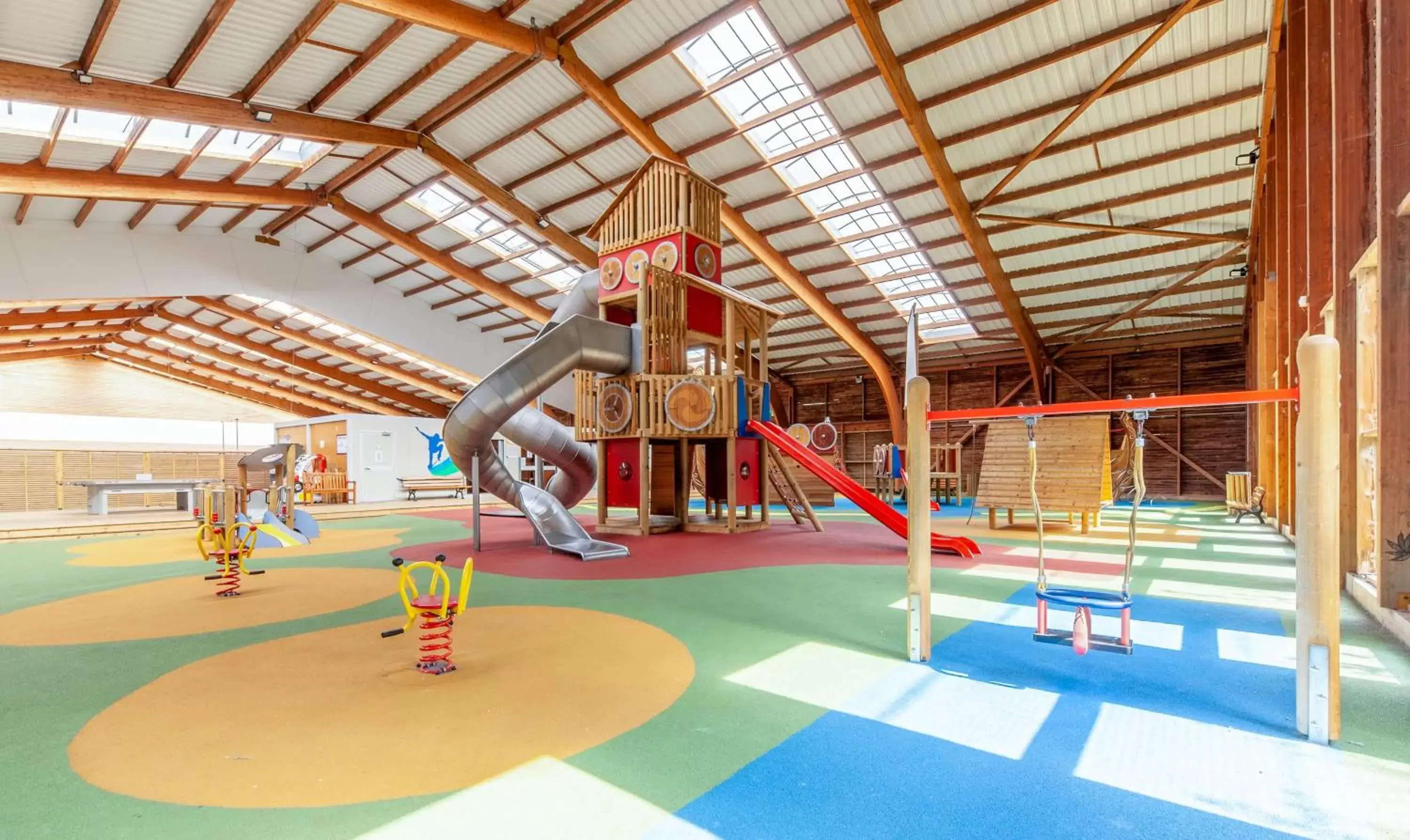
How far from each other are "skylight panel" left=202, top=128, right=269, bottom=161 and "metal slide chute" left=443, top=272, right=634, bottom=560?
8.37m

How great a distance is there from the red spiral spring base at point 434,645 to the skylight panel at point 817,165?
43.1 ft

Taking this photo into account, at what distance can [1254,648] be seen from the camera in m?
4.09

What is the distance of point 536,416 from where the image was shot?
439 inches

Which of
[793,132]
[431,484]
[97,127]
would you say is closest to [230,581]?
[97,127]

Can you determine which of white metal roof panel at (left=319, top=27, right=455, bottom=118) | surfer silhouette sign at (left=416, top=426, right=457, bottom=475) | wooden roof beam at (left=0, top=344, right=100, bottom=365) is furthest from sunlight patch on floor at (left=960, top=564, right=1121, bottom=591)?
wooden roof beam at (left=0, top=344, right=100, bottom=365)

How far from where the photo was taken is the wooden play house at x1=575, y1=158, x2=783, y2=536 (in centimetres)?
1072

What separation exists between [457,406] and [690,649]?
5698 millimetres

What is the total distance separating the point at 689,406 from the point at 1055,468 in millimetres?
5941

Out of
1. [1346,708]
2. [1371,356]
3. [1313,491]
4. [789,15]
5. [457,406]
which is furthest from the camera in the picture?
[789,15]

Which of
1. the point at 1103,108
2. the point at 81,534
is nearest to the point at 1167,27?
the point at 1103,108

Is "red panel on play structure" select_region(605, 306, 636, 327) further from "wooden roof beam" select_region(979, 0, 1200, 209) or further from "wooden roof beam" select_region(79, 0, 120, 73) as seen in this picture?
"wooden roof beam" select_region(979, 0, 1200, 209)

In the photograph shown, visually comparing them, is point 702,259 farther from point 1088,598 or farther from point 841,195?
point 1088,598

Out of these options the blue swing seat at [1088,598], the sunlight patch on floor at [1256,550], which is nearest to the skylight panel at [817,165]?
the sunlight patch on floor at [1256,550]

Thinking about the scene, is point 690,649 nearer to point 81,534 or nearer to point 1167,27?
point 1167,27
